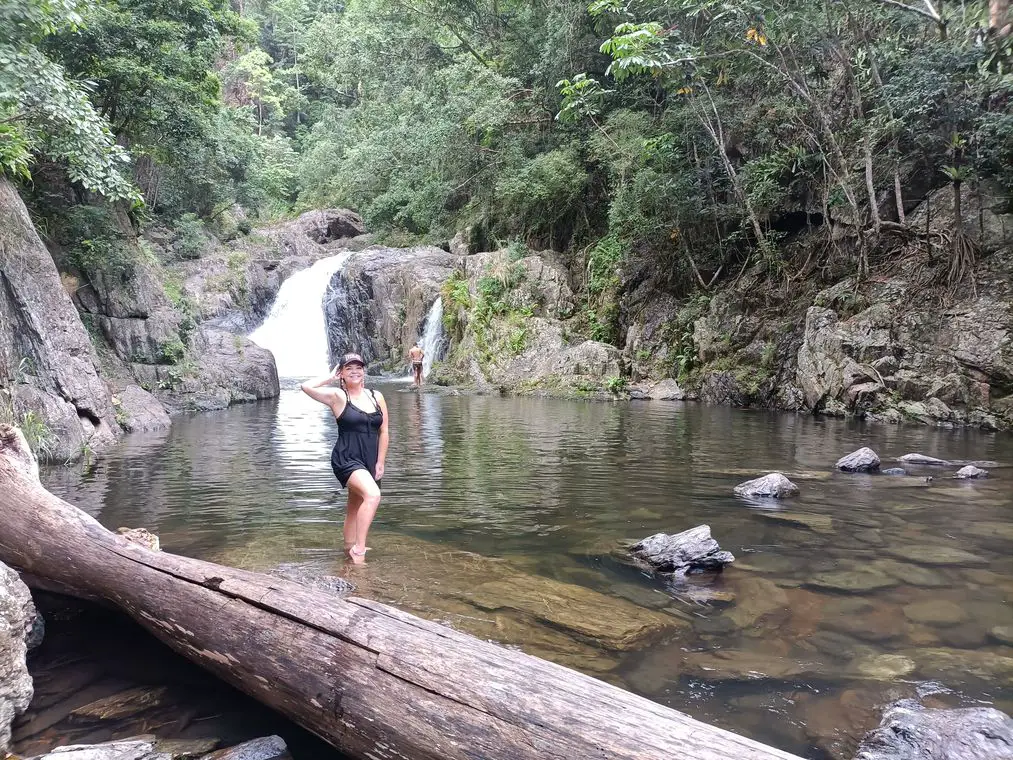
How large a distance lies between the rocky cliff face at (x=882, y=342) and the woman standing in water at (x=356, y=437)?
12.6 m

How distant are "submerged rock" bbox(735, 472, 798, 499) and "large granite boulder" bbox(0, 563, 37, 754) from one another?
635 cm

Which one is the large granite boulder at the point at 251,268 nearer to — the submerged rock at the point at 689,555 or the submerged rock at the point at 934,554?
the submerged rock at the point at 689,555

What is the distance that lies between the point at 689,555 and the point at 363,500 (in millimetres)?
2446

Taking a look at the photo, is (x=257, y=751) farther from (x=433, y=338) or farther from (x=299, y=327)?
(x=299, y=327)

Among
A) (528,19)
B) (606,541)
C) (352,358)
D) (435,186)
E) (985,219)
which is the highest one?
(528,19)

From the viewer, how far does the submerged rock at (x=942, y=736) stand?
2396 mm

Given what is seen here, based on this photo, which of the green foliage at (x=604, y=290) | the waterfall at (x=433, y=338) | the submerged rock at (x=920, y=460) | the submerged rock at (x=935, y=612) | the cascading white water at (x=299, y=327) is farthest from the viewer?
the cascading white water at (x=299, y=327)

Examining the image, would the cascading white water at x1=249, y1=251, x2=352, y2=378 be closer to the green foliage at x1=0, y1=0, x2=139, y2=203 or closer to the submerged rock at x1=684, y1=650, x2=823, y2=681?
the green foliage at x1=0, y1=0, x2=139, y2=203

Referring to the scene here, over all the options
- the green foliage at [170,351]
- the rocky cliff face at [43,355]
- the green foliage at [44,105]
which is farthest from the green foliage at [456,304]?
the green foliage at [44,105]

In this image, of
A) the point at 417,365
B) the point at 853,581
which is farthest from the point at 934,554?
the point at 417,365

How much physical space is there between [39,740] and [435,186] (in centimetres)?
2832

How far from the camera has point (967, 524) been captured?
5.95 metres

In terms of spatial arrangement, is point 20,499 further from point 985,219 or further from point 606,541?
point 985,219

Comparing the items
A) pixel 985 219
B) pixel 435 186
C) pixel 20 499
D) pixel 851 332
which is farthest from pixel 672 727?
pixel 435 186
